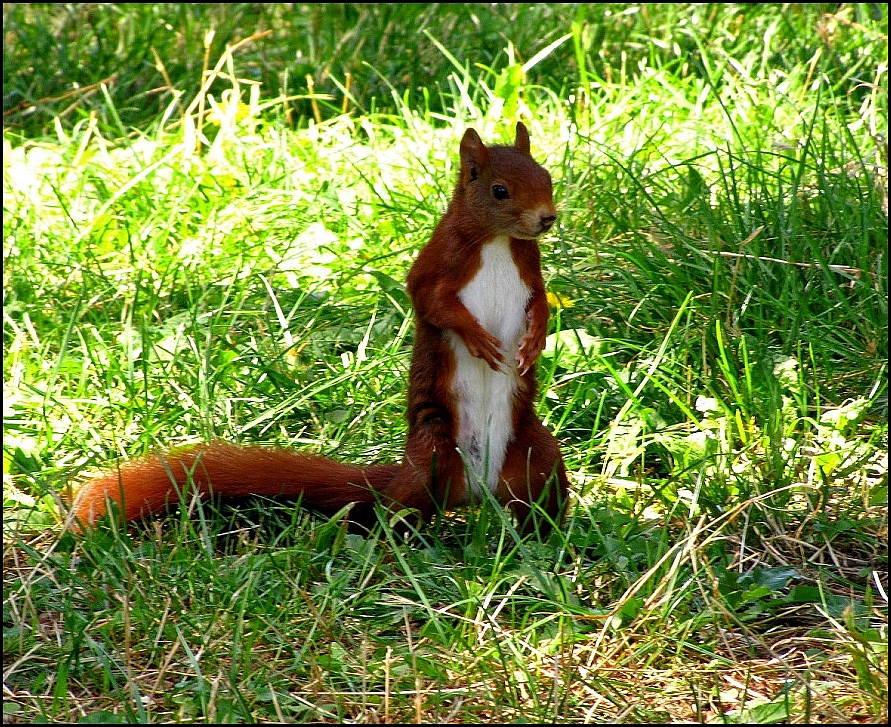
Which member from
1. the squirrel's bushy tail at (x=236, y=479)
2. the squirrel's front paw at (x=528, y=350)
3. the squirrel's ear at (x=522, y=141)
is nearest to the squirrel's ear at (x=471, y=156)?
the squirrel's ear at (x=522, y=141)

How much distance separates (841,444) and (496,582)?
39.8 inches

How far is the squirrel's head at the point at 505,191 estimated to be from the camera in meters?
2.58

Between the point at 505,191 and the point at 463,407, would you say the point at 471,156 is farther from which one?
the point at 463,407

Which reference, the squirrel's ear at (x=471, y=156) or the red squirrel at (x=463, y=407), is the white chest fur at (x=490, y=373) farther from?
the squirrel's ear at (x=471, y=156)

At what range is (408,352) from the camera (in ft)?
11.1

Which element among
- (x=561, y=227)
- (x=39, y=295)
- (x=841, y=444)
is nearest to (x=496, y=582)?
(x=841, y=444)

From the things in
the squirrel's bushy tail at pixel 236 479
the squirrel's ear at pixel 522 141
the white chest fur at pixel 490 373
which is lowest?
the squirrel's bushy tail at pixel 236 479

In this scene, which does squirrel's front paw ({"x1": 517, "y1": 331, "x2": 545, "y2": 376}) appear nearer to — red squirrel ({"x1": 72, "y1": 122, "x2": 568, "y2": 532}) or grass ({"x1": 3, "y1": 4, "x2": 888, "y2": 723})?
red squirrel ({"x1": 72, "y1": 122, "x2": 568, "y2": 532})

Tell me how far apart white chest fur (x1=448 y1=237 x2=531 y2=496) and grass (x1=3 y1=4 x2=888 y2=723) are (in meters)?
0.17

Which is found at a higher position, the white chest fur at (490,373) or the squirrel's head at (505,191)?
the squirrel's head at (505,191)

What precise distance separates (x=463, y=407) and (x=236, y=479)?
20.7 inches

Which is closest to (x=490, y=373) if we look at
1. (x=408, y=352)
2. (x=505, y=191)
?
(x=505, y=191)

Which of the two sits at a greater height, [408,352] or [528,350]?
[528,350]

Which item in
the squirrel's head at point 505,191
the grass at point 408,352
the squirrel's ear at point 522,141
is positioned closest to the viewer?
the grass at point 408,352
